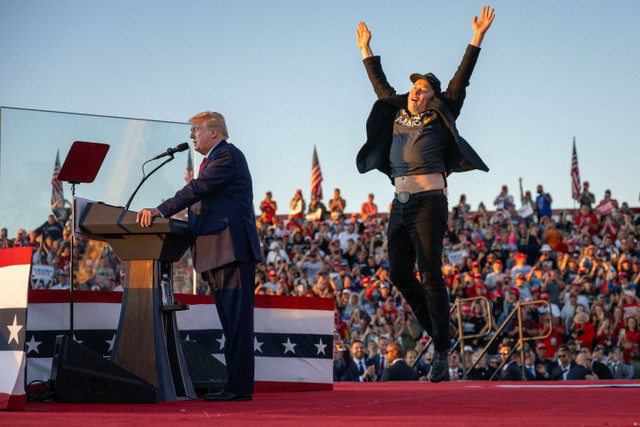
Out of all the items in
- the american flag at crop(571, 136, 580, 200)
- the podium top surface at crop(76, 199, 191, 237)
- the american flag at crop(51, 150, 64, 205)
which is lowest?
the podium top surface at crop(76, 199, 191, 237)

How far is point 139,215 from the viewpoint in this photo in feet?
16.0

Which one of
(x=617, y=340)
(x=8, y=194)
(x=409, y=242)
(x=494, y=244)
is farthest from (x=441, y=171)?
(x=494, y=244)

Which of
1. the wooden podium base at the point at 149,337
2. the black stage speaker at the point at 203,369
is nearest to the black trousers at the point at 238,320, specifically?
the wooden podium base at the point at 149,337

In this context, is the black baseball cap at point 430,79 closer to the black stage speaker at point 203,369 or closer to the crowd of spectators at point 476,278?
the black stage speaker at point 203,369

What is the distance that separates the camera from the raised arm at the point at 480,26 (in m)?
5.78

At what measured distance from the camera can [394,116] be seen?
6.05m

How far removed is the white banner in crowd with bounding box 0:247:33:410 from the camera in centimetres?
416

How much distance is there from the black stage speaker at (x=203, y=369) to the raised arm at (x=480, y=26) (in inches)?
110

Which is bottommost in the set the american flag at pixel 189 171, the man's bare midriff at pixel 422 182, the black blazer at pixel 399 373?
the black blazer at pixel 399 373

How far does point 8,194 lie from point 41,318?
1.41 metres

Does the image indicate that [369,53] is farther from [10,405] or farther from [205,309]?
[10,405]

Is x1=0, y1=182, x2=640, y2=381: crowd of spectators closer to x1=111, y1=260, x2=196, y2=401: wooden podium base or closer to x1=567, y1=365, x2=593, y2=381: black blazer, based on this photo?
x1=567, y1=365, x2=593, y2=381: black blazer

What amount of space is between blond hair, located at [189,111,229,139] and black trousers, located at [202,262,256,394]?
0.84 meters

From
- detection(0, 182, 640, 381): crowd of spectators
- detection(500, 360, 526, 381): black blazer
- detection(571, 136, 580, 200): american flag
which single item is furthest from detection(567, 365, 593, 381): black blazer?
detection(571, 136, 580, 200): american flag
